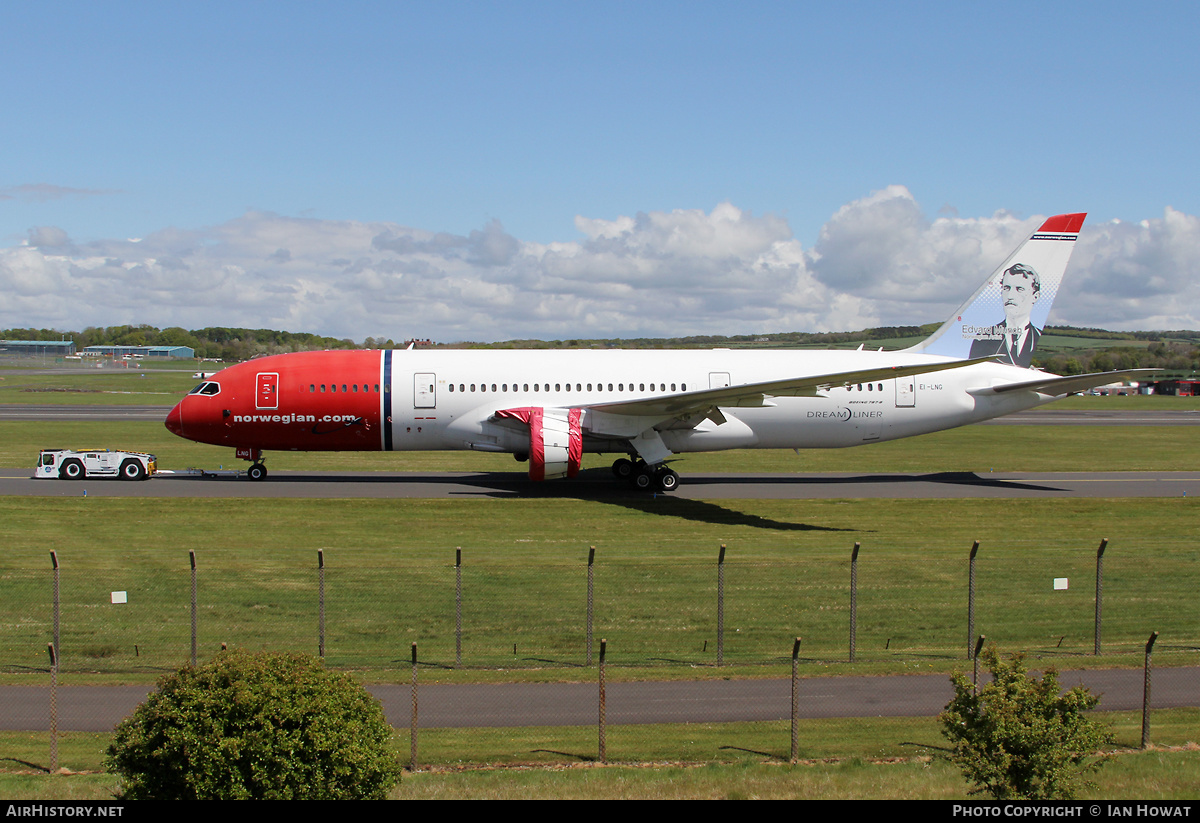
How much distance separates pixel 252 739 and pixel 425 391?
83.7 feet

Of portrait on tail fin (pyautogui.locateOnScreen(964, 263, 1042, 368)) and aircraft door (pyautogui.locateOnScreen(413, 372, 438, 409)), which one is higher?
portrait on tail fin (pyautogui.locateOnScreen(964, 263, 1042, 368))

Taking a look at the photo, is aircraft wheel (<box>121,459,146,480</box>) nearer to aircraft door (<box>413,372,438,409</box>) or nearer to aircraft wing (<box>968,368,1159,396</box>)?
aircraft door (<box>413,372,438,409</box>)

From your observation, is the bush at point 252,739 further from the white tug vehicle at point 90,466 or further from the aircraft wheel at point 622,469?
the white tug vehicle at point 90,466

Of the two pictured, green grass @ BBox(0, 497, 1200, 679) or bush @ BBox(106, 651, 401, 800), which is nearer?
bush @ BBox(106, 651, 401, 800)

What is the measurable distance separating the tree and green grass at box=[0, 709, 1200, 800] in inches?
21.9

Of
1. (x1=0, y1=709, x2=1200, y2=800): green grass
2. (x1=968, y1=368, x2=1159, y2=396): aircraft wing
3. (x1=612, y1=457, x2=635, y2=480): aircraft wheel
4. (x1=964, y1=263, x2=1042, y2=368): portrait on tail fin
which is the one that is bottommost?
(x1=0, y1=709, x2=1200, y2=800): green grass

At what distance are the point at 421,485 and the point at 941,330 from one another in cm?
2181

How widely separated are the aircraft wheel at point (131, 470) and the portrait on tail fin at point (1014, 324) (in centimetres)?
3249

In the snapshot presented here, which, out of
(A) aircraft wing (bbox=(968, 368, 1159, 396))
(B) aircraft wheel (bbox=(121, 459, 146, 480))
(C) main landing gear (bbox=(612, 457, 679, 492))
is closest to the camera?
(A) aircraft wing (bbox=(968, 368, 1159, 396))

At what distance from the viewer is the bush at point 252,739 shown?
800 cm

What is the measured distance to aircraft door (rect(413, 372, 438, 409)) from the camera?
33.0 meters

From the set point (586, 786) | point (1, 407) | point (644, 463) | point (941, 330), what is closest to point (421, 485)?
point (644, 463)

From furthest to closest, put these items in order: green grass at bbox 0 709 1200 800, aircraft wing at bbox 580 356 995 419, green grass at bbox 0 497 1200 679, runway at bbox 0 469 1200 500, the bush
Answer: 1. runway at bbox 0 469 1200 500
2. aircraft wing at bbox 580 356 995 419
3. green grass at bbox 0 497 1200 679
4. green grass at bbox 0 709 1200 800
5. the bush

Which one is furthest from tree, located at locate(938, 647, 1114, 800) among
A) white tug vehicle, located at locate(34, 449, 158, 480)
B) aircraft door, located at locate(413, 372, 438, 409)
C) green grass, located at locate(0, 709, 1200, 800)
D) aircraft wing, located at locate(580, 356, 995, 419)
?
white tug vehicle, located at locate(34, 449, 158, 480)
